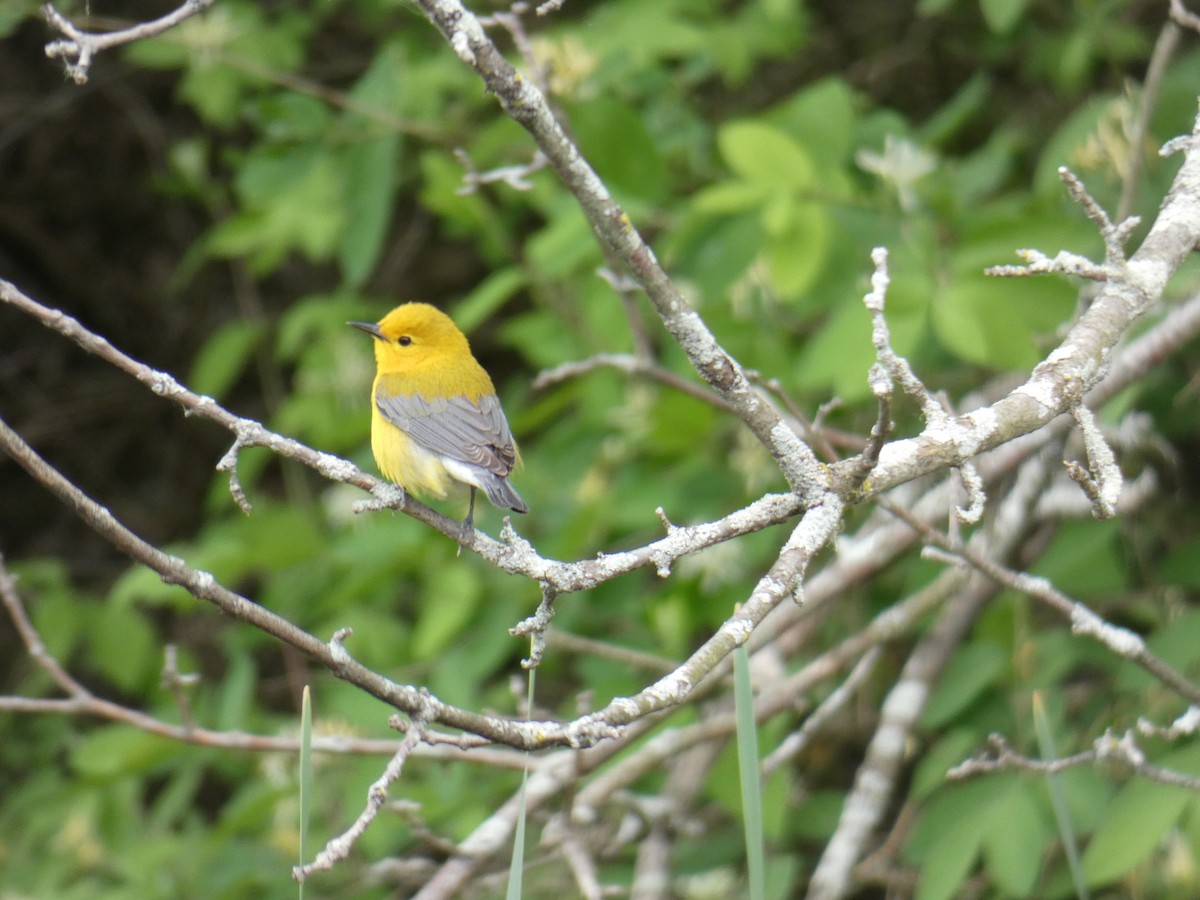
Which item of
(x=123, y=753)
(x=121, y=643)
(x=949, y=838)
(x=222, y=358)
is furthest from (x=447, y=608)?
(x=222, y=358)

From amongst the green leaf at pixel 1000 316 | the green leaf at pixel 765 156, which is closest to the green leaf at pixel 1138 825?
the green leaf at pixel 1000 316

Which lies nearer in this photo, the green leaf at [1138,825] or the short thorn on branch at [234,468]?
the short thorn on branch at [234,468]

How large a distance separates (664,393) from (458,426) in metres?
0.79

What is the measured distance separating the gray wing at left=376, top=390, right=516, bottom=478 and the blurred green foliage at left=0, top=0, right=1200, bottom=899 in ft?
1.03

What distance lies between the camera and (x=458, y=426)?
3242 mm

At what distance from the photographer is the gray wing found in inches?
122

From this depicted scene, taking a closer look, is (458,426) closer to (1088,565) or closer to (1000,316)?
(1000,316)

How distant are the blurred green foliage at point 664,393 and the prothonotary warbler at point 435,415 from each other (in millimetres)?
321

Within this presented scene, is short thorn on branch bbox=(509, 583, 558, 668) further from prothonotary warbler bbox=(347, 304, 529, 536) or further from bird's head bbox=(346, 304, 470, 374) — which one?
bird's head bbox=(346, 304, 470, 374)

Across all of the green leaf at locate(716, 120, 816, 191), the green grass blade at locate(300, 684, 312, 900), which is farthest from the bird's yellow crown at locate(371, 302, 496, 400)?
the green grass blade at locate(300, 684, 312, 900)

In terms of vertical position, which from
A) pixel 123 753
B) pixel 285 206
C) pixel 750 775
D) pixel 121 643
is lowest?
pixel 750 775

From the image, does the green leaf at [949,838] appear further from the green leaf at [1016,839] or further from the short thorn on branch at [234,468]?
the short thorn on branch at [234,468]

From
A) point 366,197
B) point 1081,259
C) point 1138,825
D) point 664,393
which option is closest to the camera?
point 1081,259

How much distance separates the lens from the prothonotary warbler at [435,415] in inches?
121
